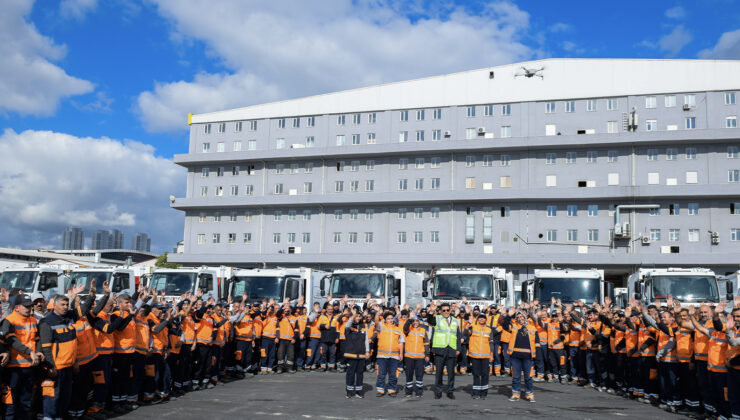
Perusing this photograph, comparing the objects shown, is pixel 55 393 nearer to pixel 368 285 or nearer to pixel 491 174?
pixel 368 285

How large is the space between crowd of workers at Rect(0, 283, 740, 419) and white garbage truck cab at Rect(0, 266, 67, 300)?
936 cm

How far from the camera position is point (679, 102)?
49594 mm

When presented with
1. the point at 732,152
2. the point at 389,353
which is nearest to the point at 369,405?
the point at 389,353

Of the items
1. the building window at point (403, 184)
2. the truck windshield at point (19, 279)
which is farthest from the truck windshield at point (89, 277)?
the building window at point (403, 184)

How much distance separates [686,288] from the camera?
18969 millimetres

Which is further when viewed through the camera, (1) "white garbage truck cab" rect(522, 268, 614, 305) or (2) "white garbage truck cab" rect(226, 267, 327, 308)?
(2) "white garbage truck cab" rect(226, 267, 327, 308)

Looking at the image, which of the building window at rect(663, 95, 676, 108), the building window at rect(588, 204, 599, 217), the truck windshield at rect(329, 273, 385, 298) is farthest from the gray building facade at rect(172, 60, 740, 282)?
the truck windshield at rect(329, 273, 385, 298)

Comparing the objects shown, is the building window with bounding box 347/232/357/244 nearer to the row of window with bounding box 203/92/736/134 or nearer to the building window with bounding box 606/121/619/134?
the row of window with bounding box 203/92/736/134

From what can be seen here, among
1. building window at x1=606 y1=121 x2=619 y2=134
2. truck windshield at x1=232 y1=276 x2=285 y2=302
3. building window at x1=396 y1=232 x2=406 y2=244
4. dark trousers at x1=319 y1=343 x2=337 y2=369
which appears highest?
building window at x1=606 y1=121 x2=619 y2=134

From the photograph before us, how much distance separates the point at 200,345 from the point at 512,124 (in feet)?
141

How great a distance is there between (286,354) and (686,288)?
12.4m

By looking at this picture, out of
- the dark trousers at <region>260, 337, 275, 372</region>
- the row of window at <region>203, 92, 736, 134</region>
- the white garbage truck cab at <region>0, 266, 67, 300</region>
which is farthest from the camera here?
the row of window at <region>203, 92, 736, 134</region>

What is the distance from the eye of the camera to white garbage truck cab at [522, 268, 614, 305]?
2044cm

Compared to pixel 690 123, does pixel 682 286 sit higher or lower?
lower
